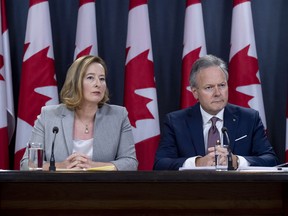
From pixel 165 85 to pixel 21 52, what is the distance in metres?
1.16

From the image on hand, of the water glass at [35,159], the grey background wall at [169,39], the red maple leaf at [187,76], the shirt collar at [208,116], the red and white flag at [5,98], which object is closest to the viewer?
the water glass at [35,159]

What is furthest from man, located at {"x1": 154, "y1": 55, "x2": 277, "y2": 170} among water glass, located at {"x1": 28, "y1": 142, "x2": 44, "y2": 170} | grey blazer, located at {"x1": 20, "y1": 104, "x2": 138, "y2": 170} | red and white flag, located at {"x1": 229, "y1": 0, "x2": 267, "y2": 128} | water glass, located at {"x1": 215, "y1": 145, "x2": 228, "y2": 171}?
water glass, located at {"x1": 28, "y1": 142, "x2": 44, "y2": 170}

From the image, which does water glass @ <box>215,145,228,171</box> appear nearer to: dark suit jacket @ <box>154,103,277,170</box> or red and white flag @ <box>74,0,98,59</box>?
dark suit jacket @ <box>154,103,277,170</box>

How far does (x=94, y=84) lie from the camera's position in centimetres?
379

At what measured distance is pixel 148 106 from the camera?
438cm

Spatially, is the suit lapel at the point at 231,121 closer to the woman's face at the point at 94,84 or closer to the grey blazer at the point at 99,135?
the grey blazer at the point at 99,135

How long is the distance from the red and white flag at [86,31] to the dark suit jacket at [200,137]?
969mm

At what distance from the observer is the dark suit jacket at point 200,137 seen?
3.67 m

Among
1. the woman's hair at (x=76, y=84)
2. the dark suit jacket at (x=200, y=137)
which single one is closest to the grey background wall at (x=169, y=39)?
the woman's hair at (x=76, y=84)

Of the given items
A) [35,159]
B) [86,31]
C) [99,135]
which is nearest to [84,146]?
[99,135]

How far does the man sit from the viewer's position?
12.1ft

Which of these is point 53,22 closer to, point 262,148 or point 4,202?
point 262,148

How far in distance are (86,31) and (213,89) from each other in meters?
1.19

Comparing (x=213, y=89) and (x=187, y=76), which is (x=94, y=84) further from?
(x=187, y=76)
